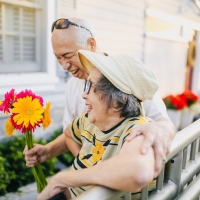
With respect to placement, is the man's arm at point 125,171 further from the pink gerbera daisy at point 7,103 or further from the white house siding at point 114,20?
the white house siding at point 114,20

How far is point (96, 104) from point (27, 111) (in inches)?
14.9

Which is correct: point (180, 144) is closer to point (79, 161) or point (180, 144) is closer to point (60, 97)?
point (79, 161)

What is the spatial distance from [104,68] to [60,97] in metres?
3.35

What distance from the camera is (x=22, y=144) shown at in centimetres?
365

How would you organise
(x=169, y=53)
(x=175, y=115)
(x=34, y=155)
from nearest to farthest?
1. (x=34, y=155)
2. (x=175, y=115)
3. (x=169, y=53)

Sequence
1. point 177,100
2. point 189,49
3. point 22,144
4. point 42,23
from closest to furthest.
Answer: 1. point 22,144
2. point 42,23
3. point 177,100
4. point 189,49

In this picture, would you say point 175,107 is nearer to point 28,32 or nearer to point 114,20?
point 114,20

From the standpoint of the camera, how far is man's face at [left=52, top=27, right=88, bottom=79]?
1.83 m

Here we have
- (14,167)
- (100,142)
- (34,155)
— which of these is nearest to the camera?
(100,142)

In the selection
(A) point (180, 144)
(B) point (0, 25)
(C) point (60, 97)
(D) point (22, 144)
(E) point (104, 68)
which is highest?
(B) point (0, 25)

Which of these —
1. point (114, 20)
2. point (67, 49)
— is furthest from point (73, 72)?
point (114, 20)

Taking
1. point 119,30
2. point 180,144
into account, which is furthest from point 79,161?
point 119,30

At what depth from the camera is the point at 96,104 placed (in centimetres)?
125

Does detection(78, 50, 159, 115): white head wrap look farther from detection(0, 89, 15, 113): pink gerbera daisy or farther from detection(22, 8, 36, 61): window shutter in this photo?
detection(22, 8, 36, 61): window shutter
